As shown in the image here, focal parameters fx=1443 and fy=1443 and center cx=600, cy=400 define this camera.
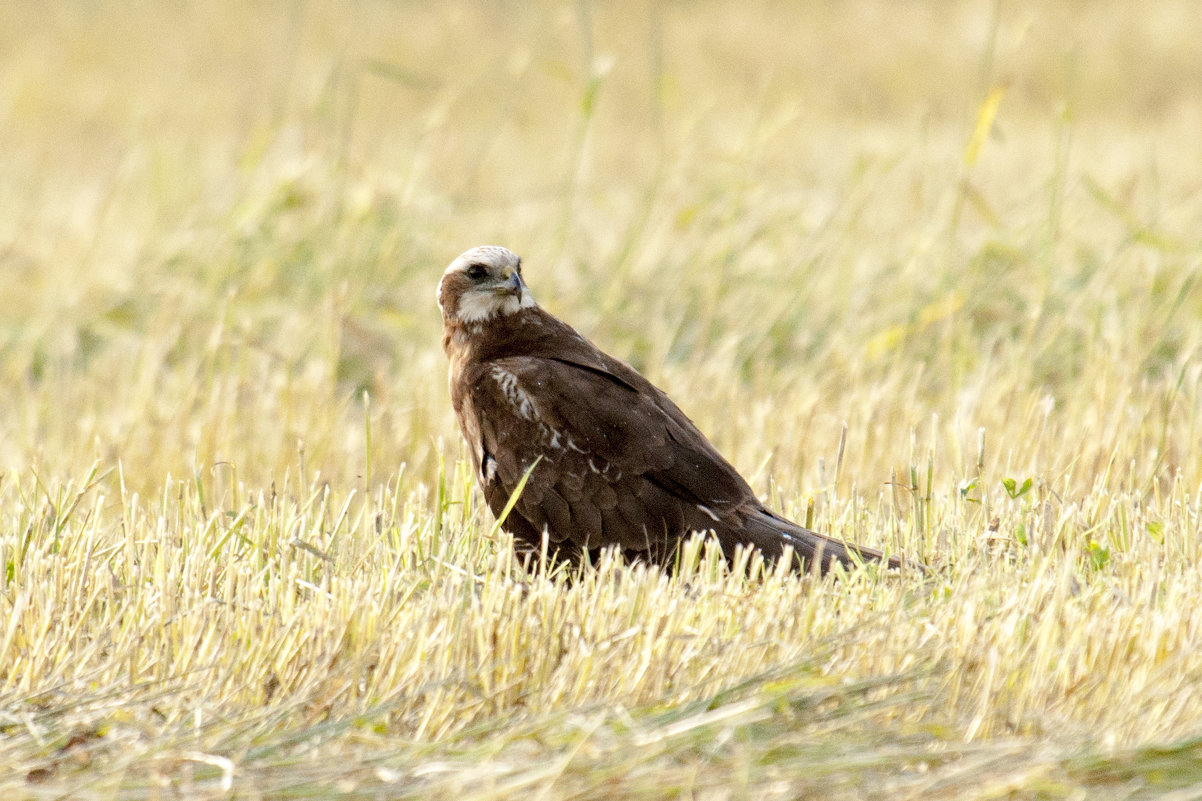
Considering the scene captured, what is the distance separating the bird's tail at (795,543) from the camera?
3.66 m

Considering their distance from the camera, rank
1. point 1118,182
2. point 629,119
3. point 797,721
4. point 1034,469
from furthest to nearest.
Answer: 1. point 629,119
2. point 1118,182
3. point 1034,469
4. point 797,721

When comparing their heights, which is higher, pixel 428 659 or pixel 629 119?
pixel 629 119

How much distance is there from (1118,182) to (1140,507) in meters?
6.76

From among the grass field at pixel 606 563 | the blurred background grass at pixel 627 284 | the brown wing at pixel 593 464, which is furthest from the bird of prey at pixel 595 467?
the blurred background grass at pixel 627 284

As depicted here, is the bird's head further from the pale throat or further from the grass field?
the grass field

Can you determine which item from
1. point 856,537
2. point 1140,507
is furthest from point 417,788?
point 1140,507

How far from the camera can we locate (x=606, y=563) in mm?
3543

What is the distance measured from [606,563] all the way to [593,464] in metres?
0.49

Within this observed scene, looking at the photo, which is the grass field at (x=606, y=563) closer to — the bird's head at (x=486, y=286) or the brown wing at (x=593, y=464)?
the brown wing at (x=593, y=464)

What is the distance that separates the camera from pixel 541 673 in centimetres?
293

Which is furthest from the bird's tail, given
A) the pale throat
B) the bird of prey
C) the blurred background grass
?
the pale throat

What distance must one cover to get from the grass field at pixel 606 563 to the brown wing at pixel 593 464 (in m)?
0.17

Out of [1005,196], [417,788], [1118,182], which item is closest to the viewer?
[417,788]

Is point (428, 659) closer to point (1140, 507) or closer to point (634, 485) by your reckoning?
point (634, 485)
